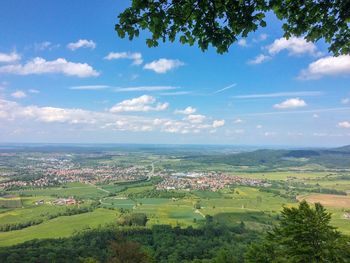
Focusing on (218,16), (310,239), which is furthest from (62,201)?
(218,16)

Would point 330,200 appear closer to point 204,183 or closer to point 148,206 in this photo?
point 148,206

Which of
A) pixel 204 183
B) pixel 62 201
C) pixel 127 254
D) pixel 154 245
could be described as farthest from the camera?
pixel 204 183

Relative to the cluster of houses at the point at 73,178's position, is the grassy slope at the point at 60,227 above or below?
below

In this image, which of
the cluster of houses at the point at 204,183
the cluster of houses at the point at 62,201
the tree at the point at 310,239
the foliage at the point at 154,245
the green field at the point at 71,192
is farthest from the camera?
the cluster of houses at the point at 204,183

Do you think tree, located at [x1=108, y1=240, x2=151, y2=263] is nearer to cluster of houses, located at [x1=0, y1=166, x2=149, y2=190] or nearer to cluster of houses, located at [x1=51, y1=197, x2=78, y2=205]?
cluster of houses, located at [x1=51, y1=197, x2=78, y2=205]

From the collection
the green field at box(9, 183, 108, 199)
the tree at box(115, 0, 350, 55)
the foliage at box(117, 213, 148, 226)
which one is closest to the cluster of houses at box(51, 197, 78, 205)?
the green field at box(9, 183, 108, 199)

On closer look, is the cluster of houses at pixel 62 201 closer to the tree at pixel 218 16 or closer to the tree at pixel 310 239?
the tree at pixel 310 239

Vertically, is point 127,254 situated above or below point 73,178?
above

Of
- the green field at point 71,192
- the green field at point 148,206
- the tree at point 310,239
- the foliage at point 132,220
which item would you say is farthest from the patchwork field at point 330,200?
the tree at point 310,239

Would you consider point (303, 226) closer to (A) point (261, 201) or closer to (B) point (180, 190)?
(A) point (261, 201)

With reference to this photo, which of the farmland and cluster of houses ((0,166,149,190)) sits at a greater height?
cluster of houses ((0,166,149,190))

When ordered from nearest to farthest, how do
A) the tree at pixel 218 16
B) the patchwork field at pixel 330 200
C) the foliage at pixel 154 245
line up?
1. the tree at pixel 218 16
2. the foliage at pixel 154 245
3. the patchwork field at pixel 330 200
